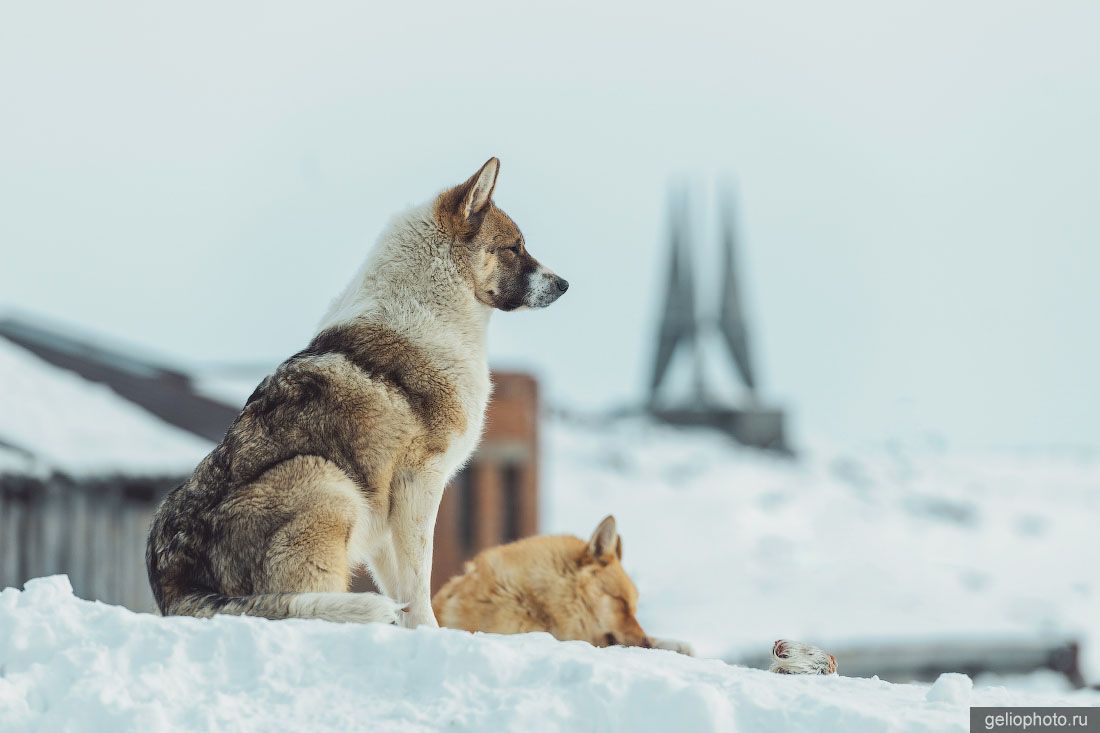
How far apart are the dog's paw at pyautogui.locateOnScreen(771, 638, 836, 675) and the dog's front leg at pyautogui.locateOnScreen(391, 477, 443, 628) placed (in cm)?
137

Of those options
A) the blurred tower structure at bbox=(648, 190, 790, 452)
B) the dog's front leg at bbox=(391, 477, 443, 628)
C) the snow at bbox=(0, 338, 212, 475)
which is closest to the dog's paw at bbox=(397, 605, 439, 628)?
the dog's front leg at bbox=(391, 477, 443, 628)

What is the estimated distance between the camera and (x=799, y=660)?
493cm

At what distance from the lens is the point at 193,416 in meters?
15.8

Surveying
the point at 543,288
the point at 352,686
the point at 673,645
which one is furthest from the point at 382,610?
the point at 673,645

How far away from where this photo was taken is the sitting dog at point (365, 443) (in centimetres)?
451

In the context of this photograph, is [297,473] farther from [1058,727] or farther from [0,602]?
[1058,727]

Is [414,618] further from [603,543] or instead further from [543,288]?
[603,543]

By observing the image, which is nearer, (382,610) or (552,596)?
(382,610)

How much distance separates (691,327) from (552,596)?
4829 cm

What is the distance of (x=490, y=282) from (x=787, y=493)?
36.8 m

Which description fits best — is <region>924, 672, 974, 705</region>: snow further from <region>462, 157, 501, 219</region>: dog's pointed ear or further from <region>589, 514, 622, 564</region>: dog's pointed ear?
<region>462, 157, 501, 219</region>: dog's pointed ear

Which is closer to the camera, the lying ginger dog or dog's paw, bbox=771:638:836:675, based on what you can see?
dog's paw, bbox=771:638:836:675

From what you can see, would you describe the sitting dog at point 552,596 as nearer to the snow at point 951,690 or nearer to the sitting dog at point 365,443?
the sitting dog at point 365,443

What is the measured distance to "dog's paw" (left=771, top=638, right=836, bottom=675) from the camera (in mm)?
4844
